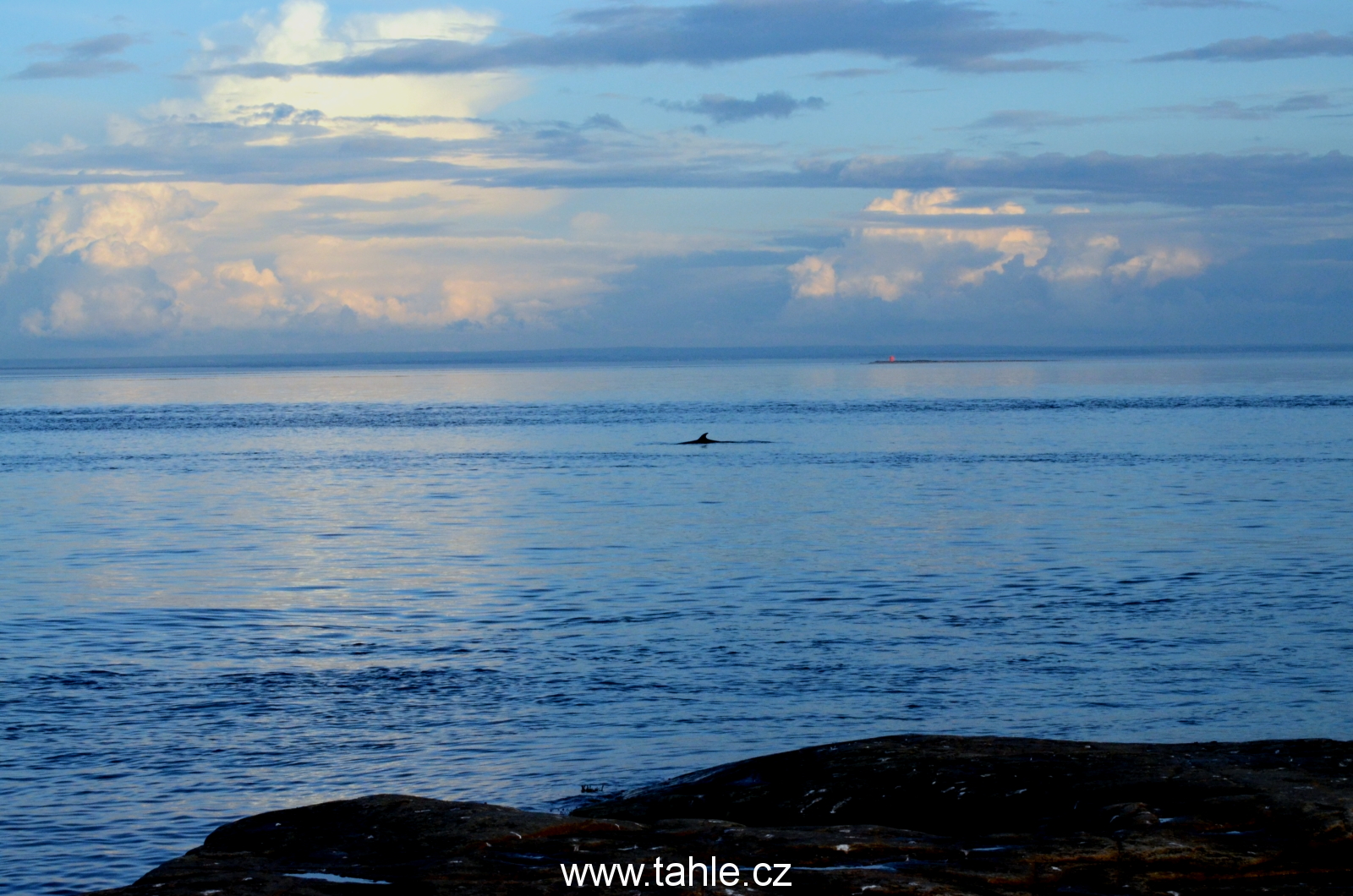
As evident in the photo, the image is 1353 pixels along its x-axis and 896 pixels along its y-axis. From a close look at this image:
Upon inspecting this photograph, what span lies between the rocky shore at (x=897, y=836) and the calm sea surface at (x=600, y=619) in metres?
2.84

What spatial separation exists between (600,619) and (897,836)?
48.8ft

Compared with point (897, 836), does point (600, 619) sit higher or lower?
lower

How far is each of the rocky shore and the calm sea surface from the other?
2842 mm

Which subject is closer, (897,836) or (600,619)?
(897,836)

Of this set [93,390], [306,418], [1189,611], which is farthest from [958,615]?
[93,390]

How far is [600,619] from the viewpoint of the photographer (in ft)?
81.4

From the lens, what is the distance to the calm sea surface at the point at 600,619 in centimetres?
1587

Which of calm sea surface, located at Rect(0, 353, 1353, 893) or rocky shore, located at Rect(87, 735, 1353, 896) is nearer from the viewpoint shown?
rocky shore, located at Rect(87, 735, 1353, 896)

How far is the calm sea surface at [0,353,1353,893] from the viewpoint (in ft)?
52.1

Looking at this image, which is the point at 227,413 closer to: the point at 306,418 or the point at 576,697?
the point at 306,418

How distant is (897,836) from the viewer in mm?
10203

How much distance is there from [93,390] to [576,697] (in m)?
170

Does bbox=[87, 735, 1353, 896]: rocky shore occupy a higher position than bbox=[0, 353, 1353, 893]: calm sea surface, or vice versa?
bbox=[87, 735, 1353, 896]: rocky shore

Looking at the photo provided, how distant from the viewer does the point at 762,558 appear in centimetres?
3212
